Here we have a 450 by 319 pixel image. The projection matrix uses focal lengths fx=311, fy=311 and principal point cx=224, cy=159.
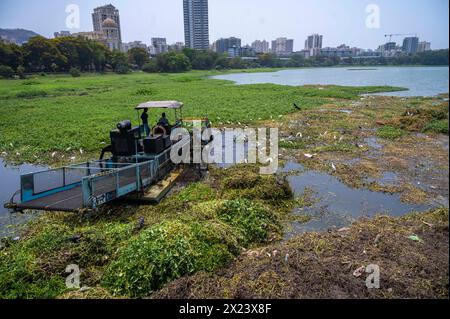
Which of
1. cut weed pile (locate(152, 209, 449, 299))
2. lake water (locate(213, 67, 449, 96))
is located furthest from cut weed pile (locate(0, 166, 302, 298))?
lake water (locate(213, 67, 449, 96))

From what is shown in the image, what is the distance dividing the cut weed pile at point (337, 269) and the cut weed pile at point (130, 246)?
1.22 feet

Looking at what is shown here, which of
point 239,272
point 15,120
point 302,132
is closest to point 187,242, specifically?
point 239,272

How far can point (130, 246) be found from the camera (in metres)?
5.63

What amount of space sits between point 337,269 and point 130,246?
145 inches

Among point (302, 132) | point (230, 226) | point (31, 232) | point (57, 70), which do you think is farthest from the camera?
point (57, 70)

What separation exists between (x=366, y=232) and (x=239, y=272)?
10.7ft

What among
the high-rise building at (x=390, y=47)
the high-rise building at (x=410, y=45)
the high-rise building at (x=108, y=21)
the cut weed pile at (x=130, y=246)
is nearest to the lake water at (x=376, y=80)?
the cut weed pile at (x=130, y=246)

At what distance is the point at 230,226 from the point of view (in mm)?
6676

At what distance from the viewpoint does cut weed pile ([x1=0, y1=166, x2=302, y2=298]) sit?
16.7 ft

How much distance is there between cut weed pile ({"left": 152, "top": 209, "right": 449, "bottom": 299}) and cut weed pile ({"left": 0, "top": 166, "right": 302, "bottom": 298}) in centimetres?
37

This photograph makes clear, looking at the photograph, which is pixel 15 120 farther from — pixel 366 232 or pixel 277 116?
pixel 366 232

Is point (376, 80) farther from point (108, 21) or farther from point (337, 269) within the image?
point (108, 21)

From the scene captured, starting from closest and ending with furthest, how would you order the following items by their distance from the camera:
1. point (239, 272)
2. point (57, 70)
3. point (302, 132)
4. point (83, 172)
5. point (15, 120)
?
point (239, 272) < point (83, 172) < point (302, 132) < point (15, 120) < point (57, 70)
